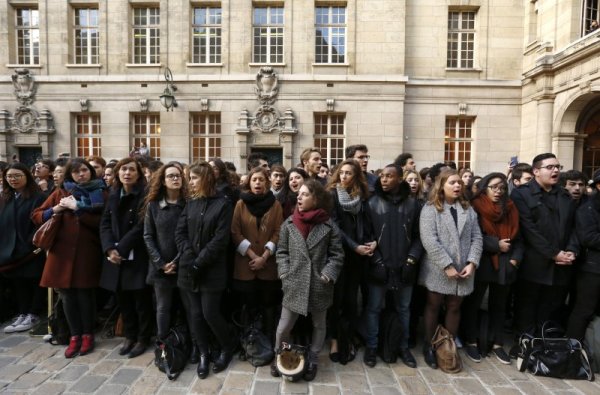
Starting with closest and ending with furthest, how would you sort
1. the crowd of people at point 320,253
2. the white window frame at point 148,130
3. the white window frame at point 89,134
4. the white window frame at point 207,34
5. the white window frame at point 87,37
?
the crowd of people at point 320,253
the white window frame at point 207,34
the white window frame at point 87,37
the white window frame at point 148,130
the white window frame at point 89,134

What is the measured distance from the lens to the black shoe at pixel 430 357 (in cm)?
391

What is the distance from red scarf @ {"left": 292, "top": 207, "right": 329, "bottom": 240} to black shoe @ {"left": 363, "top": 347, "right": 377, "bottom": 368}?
1.63 metres

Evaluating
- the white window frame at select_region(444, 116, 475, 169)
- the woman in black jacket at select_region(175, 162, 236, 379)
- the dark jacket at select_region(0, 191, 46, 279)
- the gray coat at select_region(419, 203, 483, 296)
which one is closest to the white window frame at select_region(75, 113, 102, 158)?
the dark jacket at select_region(0, 191, 46, 279)

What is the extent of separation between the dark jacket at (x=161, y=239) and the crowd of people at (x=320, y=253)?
1 centimetres

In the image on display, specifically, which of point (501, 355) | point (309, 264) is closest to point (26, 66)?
point (309, 264)

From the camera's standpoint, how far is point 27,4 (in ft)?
48.7

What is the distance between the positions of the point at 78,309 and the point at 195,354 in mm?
1585

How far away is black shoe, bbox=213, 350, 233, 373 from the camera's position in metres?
3.74

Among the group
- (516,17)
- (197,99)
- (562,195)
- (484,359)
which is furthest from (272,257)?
(516,17)

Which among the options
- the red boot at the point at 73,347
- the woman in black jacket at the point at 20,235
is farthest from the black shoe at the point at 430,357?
the woman in black jacket at the point at 20,235

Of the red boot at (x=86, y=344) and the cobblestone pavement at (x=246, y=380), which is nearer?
the cobblestone pavement at (x=246, y=380)

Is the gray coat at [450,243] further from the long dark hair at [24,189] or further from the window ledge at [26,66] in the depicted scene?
the window ledge at [26,66]

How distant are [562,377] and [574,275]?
126 cm

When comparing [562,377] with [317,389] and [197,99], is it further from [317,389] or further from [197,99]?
[197,99]
